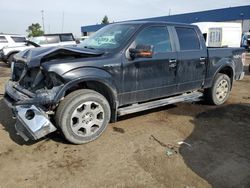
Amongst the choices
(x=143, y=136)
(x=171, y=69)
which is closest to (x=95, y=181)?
(x=143, y=136)

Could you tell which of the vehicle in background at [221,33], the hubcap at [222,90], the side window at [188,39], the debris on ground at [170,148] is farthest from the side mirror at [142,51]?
the vehicle in background at [221,33]

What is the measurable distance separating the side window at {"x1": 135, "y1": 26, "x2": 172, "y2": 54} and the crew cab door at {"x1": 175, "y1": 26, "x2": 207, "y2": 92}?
0.30m

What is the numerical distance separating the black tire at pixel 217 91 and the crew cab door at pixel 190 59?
458 millimetres

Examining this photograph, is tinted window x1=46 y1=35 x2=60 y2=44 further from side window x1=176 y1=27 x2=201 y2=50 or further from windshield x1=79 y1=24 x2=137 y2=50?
side window x1=176 y1=27 x2=201 y2=50

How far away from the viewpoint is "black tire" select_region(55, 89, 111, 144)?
14.0ft

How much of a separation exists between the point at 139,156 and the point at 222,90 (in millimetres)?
3608

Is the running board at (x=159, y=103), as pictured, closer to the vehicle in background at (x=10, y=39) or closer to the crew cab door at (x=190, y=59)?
the crew cab door at (x=190, y=59)

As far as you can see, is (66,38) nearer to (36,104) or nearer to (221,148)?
(36,104)

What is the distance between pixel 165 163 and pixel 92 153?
3.36ft

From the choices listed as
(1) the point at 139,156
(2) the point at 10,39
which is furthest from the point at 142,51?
(2) the point at 10,39

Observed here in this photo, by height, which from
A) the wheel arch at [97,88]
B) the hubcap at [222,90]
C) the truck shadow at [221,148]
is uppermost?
the wheel arch at [97,88]

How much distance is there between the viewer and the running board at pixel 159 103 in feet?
16.4

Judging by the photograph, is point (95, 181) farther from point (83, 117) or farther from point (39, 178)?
point (83, 117)

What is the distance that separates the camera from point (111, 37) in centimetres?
523
